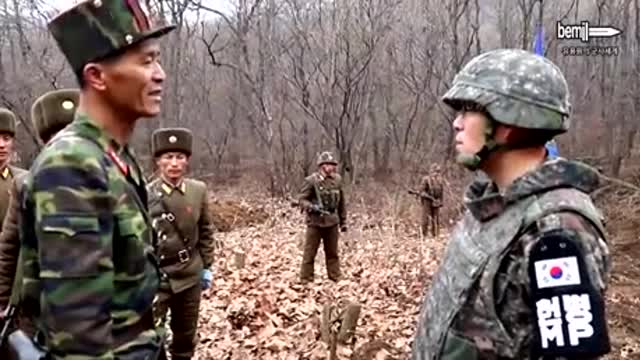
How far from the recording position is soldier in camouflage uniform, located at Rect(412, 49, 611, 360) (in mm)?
2213

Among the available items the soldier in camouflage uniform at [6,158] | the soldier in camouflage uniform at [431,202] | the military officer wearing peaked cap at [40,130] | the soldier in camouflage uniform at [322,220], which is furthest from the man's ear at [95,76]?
the soldier in camouflage uniform at [431,202]

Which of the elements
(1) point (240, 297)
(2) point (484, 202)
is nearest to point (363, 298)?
(1) point (240, 297)

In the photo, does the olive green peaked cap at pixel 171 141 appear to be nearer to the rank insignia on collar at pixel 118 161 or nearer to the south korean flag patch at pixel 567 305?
the rank insignia on collar at pixel 118 161

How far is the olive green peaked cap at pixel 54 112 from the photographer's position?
4113mm

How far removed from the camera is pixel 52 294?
7.11 ft

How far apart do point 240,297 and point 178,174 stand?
3312mm

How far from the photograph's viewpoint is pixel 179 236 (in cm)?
568

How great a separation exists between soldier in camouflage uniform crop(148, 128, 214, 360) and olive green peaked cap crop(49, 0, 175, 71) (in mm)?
3172

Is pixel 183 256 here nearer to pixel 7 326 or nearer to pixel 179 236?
pixel 179 236

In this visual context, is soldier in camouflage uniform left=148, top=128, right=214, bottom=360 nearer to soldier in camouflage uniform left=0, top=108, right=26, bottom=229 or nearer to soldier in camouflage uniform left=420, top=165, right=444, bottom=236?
soldier in camouflage uniform left=0, top=108, right=26, bottom=229

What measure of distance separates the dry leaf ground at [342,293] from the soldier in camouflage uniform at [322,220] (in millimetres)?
252

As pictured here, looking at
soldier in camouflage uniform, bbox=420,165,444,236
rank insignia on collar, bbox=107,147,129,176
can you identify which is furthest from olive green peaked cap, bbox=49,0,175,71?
soldier in camouflage uniform, bbox=420,165,444,236

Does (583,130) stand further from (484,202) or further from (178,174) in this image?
(484,202)

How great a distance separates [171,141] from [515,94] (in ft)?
12.1
